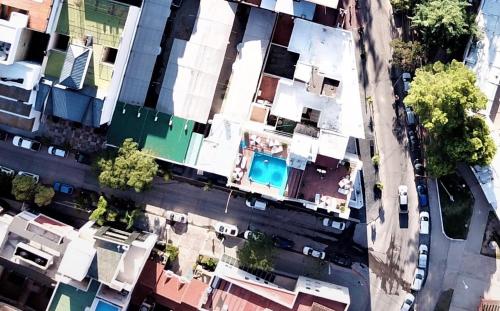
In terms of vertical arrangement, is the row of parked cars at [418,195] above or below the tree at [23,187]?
above

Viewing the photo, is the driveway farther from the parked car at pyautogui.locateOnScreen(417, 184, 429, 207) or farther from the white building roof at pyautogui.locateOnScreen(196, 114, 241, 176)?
the white building roof at pyautogui.locateOnScreen(196, 114, 241, 176)

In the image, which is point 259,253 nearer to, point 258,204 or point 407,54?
point 258,204

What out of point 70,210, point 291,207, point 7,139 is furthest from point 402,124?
point 7,139

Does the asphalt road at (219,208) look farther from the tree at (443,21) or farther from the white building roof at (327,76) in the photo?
the tree at (443,21)

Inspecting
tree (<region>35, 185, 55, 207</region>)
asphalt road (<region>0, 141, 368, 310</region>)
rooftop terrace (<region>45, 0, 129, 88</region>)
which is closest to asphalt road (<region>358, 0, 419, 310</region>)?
asphalt road (<region>0, 141, 368, 310</region>)

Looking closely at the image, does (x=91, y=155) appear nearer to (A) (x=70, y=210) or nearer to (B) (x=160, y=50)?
(A) (x=70, y=210)

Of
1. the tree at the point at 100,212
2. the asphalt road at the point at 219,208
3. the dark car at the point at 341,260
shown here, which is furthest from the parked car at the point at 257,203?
the tree at the point at 100,212

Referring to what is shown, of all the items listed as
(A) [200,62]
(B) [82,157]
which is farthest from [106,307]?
(A) [200,62]
